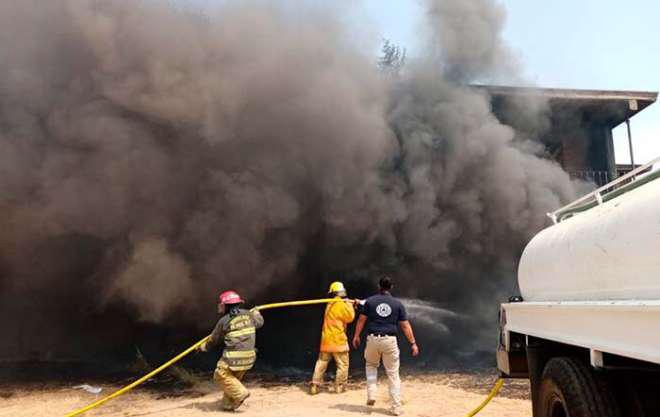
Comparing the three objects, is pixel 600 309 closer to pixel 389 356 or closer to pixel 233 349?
pixel 389 356

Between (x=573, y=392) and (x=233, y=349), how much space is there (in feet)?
13.1

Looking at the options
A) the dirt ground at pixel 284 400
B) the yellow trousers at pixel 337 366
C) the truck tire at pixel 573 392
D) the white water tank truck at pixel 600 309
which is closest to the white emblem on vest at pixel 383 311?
the dirt ground at pixel 284 400

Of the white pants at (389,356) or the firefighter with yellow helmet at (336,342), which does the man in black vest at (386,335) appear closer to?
the white pants at (389,356)

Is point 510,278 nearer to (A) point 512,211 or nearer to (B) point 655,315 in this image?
(A) point 512,211

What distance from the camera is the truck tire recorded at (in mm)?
2459

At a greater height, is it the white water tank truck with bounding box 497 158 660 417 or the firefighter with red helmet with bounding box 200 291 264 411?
the white water tank truck with bounding box 497 158 660 417

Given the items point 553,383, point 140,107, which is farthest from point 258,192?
point 553,383

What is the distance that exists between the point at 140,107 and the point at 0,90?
2237mm

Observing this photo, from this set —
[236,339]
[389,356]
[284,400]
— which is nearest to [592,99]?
[389,356]

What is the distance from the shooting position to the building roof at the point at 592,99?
38.6 feet

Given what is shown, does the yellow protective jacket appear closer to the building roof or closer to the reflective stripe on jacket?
the reflective stripe on jacket

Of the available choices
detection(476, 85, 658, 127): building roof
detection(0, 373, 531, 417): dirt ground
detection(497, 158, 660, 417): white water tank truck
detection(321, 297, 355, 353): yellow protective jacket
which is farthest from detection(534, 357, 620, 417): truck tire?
detection(476, 85, 658, 127): building roof

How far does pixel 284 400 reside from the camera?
6.41 m

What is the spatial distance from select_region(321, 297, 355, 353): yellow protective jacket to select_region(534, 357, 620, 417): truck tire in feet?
12.2
